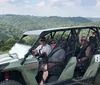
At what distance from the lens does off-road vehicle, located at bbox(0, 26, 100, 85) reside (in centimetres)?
616

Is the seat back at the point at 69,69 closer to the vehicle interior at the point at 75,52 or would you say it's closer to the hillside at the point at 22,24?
the vehicle interior at the point at 75,52

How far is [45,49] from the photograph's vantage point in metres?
6.80

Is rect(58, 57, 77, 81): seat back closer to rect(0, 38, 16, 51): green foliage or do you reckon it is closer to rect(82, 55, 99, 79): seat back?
rect(82, 55, 99, 79): seat back

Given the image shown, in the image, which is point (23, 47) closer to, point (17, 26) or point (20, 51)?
point (20, 51)

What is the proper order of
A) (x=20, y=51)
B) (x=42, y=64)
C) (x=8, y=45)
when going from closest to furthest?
(x=42, y=64)
(x=20, y=51)
(x=8, y=45)

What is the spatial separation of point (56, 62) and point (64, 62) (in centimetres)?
21

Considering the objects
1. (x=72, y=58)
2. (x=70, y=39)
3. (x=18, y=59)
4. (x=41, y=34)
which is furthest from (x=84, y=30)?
(x=18, y=59)

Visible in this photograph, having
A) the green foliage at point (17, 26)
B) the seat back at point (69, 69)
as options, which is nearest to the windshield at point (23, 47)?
the seat back at point (69, 69)

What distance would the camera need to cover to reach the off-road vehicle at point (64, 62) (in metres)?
6.16

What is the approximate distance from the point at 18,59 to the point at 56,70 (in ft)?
3.26

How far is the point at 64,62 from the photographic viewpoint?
6820mm

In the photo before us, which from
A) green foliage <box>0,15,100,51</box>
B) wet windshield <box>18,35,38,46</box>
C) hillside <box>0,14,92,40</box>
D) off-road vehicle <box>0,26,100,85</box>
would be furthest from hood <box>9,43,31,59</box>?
hillside <box>0,14,92,40</box>

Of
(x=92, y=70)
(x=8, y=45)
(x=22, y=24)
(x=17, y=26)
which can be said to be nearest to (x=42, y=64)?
(x=92, y=70)

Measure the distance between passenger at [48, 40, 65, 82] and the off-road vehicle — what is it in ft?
0.26
